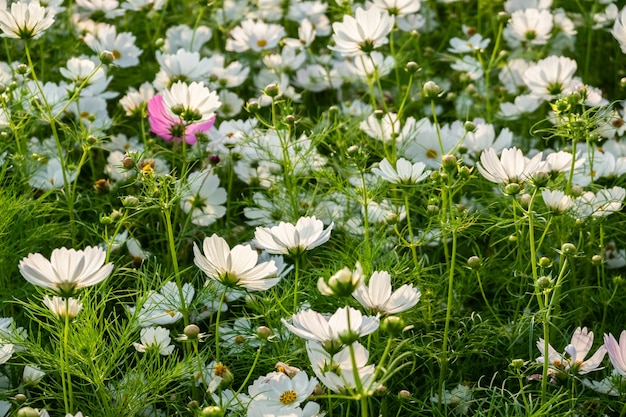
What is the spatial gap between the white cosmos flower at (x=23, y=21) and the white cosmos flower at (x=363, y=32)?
0.45 meters

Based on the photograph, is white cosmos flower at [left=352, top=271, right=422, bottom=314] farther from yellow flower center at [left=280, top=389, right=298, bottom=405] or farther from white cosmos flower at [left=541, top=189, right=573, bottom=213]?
white cosmos flower at [left=541, top=189, right=573, bottom=213]

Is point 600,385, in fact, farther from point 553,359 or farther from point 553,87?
point 553,87

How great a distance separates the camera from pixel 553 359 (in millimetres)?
1211

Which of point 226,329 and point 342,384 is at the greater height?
point 342,384

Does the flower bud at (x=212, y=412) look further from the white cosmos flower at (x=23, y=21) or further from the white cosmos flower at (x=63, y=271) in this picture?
the white cosmos flower at (x=23, y=21)

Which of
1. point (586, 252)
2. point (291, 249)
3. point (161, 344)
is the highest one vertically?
point (291, 249)

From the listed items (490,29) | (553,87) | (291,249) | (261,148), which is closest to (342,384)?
(291,249)

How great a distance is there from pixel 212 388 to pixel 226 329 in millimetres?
237

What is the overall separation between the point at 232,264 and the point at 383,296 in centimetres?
18

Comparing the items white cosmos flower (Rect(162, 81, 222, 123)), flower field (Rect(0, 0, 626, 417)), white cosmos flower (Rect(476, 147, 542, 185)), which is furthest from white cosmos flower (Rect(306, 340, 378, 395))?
white cosmos flower (Rect(162, 81, 222, 123))

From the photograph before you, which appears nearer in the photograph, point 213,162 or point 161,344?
point 161,344

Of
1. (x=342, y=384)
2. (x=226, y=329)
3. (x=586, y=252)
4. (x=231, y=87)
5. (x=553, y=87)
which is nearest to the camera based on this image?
(x=342, y=384)

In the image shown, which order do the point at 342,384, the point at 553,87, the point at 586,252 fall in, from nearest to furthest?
the point at 342,384, the point at 586,252, the point at 553,87

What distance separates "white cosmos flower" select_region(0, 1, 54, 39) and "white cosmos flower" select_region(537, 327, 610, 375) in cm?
84
